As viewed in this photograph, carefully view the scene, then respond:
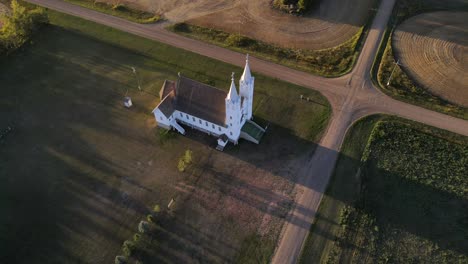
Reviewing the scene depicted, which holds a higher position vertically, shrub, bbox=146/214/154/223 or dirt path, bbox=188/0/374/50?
dirt path, bbox=188/0/374/50

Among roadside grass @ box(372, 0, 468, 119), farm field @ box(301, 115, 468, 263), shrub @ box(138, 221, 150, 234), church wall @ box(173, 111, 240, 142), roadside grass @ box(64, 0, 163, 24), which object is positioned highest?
roadside grass @ box(64, 0, 163, 24)

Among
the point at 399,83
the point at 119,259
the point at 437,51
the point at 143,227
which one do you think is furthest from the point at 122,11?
the point at 437,51

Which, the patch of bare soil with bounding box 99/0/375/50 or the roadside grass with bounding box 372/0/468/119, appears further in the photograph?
the patch of bare soil with bounding box 99/0/375/50

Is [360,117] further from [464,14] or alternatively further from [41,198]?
[41,198]

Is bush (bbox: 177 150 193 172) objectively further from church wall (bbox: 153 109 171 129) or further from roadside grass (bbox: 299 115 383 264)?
roadside grass (bbox: 299 115 383 264)

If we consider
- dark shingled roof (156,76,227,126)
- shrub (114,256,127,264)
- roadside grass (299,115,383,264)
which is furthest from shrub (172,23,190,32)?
shrub (114,256,127,264)

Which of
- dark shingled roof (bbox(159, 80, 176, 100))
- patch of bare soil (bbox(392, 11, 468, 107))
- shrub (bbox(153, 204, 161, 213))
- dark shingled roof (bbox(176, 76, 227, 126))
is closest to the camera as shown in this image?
shrub (bbox(153, 204, 161, 213))

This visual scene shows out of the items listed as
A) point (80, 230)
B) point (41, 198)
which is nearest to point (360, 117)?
point (80, 230)
